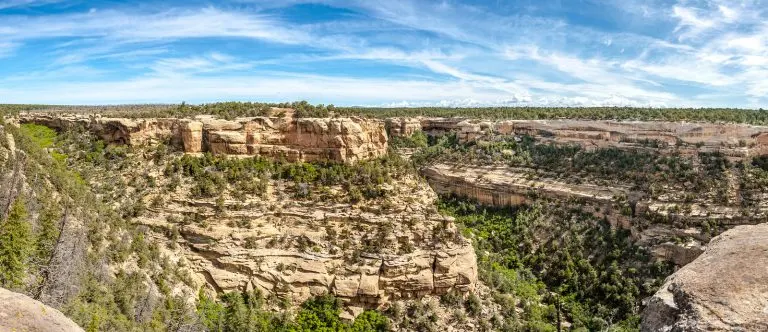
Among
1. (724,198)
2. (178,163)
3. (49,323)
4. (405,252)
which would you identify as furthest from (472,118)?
(49,323)

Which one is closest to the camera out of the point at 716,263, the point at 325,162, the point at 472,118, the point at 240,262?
the point at 716,263

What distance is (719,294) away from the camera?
16.9ft

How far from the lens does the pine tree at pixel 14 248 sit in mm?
18156

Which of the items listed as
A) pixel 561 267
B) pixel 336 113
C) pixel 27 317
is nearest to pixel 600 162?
pixel 561 267

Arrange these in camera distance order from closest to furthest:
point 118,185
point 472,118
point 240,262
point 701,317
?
point 701,317
point 240,262
point 118,185
point 472,118

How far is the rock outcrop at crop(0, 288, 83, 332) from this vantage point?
30.0ft

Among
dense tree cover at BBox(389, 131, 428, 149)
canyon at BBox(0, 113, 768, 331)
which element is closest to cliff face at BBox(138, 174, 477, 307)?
canyon at BBox(0, 113, 768, 331)

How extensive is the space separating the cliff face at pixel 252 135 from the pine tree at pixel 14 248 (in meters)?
17.9

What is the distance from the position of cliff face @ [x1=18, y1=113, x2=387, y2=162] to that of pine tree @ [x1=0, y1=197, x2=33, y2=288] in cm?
1789

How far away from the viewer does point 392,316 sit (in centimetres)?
3203

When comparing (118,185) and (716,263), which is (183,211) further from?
(716,263)

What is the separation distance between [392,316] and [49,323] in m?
24.4

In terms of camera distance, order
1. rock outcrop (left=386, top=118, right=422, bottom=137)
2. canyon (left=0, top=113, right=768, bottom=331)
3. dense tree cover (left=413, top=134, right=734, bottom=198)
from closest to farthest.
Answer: canyon (left=0, top=113, right=768, bottom=331) → dense tree cover (left=413, top=134, right=734, bottom=198) → rock outcrop (left=386, top=118, right=422, bottom=137)

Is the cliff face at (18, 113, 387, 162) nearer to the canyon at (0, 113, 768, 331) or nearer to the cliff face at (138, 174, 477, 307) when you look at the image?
the canyon at (0, 113, 768, 331)
